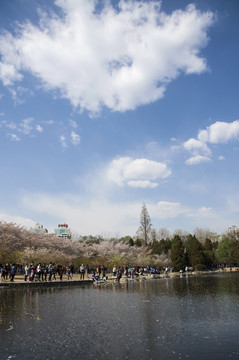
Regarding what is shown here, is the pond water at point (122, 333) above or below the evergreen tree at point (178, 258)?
above

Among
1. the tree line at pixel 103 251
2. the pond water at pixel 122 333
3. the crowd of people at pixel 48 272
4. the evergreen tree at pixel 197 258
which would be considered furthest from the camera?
the evergreen tree at pixel 197 258

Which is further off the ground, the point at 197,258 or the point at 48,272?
the point at 48,272

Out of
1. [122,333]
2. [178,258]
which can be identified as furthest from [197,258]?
[122,333]

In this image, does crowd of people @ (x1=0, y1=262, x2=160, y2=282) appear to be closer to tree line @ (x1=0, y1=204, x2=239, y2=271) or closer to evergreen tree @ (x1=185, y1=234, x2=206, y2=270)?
tree line @ (x1=0, y1=204, x2=239, y2=271)

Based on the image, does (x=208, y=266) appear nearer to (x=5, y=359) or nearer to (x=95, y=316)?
(x=95, y=316)

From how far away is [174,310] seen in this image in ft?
36.1

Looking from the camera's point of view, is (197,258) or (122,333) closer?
(122,333)

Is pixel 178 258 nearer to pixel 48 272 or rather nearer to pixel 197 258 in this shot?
pixel 197 258

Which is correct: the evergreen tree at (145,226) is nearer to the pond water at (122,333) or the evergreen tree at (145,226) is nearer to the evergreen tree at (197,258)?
the evergreen tree at (197,258)

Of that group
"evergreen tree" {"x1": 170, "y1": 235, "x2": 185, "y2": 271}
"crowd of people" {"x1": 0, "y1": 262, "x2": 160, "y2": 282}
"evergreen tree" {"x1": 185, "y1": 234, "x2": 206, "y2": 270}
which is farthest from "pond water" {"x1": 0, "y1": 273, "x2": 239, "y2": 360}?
"evergreen tree" {"x1": 185, "y1": 234, "x2": 206, "y2": 270}

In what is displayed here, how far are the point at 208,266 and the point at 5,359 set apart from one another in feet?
253

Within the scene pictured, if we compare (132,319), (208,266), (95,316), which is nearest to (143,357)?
(132,319)

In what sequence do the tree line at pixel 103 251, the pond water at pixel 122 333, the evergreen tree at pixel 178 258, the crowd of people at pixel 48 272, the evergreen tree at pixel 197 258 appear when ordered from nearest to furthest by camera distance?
the pond water at pixel 122 333
the crowd of people at pixel 48 272
the tree line at pixel 103 251
the evergreen tree at pixel 178 258
the evergreen tree at pixel 197 258

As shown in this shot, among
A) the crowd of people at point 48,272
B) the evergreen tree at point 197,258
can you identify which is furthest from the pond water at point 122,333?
the evergreen tree at point 197,258
